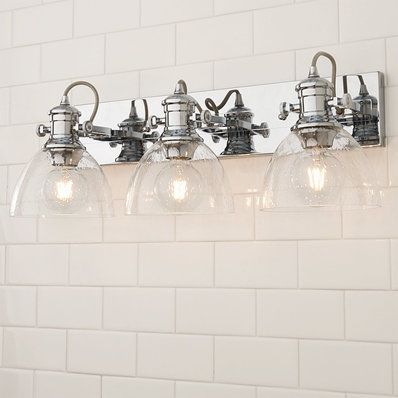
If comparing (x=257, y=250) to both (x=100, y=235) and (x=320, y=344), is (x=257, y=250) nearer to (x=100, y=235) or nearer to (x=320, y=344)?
(x=320, y=344)

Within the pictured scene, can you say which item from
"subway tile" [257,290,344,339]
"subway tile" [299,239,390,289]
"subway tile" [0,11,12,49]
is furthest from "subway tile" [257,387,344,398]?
"subway tile" [0,11,12,49]

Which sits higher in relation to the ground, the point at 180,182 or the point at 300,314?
the point at 180,182

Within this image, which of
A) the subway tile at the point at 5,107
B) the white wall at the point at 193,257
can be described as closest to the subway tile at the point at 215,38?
the white wall at the point at 193,257

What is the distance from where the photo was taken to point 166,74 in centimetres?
179

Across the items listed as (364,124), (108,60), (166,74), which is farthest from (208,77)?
(364,124)

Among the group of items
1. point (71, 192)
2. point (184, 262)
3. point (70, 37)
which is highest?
point (70, 37)

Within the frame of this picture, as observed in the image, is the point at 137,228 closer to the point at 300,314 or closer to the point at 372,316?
the point at 300,314

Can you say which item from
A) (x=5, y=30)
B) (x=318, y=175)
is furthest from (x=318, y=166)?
(x=5, y=30)

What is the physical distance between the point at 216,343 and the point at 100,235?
15.5 inches

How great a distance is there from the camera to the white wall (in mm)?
1545

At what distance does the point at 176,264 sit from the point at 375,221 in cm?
47

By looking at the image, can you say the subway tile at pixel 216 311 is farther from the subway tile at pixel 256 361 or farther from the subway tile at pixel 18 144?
the subway tile at pixel 18 144

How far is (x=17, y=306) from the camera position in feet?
6.30

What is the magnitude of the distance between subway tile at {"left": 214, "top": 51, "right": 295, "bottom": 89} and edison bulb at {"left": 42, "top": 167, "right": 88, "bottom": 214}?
0.41 metres
